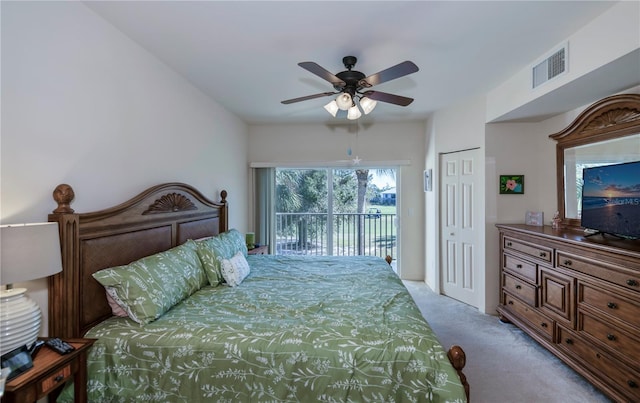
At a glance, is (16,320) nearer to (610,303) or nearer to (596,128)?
(610,303)

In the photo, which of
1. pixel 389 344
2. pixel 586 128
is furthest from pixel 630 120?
pixel 389 344

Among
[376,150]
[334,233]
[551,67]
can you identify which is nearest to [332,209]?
[334,233]

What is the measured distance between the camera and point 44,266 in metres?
1.28

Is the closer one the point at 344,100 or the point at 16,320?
the point at 16,320

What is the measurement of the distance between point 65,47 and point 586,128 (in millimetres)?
4137

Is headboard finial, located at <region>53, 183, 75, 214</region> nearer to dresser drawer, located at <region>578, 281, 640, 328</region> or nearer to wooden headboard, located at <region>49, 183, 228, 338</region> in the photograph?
wooden headboard, located at <region>49, 183, 228, 338</region>

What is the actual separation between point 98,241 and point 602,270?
3351mm

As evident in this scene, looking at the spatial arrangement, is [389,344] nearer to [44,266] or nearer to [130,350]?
[130,350]

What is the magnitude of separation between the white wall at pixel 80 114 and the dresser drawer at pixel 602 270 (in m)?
3.43

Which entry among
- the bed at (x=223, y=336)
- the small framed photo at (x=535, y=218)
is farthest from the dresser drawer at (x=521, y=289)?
the bed at (x=223, y=336)

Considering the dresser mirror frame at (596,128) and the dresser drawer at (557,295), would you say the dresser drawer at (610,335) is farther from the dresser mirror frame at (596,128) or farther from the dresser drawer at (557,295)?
the dresser mirror frame at (596,128)

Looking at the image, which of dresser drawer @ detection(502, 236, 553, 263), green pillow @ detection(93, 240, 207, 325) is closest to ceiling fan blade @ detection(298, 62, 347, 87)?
green pillow @ detection(93, 240, 207, 325)

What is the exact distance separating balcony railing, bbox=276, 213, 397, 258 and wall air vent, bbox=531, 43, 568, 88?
9.24 ft

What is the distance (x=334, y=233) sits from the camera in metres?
5.01
